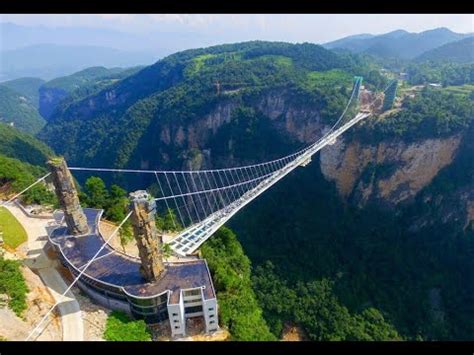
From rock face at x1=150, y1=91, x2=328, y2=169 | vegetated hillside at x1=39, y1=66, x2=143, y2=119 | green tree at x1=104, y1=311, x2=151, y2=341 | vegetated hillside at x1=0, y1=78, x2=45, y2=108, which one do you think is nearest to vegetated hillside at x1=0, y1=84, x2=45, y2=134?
A: vegetated hillside at x1=39, y1=66, x2=143, y2=119

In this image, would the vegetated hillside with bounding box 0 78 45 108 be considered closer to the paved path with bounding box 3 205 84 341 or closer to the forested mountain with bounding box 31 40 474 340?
the forested mountain with bounding box 31 40 474 340

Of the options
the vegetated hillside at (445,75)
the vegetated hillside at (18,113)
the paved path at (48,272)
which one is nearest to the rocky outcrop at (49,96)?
the vegetated hillside at (18,113)

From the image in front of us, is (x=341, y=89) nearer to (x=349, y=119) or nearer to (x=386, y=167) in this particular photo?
(x=349, y=119)

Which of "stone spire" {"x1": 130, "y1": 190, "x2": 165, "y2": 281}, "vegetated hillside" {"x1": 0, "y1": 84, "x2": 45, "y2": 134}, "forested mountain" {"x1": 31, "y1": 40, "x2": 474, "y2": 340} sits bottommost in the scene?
"vegetated hillside" {"x1": 0, "y1": 84, "x2": 45, "y2": 134}

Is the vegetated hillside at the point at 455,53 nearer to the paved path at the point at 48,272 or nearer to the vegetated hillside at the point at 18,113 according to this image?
the paved path at the point at 48,272

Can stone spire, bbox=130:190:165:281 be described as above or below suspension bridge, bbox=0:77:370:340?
above

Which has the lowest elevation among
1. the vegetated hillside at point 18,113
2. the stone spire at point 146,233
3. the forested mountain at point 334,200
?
the vegetated hillside at point 18,113
